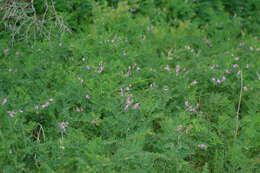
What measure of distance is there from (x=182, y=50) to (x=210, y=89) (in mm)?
597

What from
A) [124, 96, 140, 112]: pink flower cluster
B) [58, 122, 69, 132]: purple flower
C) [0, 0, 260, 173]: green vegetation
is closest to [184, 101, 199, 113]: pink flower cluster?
[0, 0, 260, 173]: green vegetation

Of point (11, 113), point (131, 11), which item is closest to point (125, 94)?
point (11, 113)

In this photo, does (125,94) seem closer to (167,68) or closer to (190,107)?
(190,107)

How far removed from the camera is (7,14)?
13.3 ft

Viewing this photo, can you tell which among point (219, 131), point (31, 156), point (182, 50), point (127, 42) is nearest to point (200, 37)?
point (182, 50)

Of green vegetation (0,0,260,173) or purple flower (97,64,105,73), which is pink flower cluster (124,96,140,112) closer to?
green vegetation (0,0,260,173)

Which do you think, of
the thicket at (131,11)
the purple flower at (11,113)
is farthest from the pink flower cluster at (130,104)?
the thicket at (131,11)

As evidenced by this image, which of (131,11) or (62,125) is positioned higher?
(131,11)

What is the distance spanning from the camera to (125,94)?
3205mm

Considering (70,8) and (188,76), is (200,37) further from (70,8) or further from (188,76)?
(70,8)

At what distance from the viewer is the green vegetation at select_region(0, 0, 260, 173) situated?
2688mm

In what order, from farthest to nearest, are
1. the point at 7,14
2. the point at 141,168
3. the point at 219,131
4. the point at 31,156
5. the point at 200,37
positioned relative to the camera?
the point at 200,37 < the point at 7,14 < the point at 219,131 < the point at 31,156 < the point at 141,168

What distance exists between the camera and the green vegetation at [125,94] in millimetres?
2688

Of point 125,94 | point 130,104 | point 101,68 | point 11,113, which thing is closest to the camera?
point 11,113
